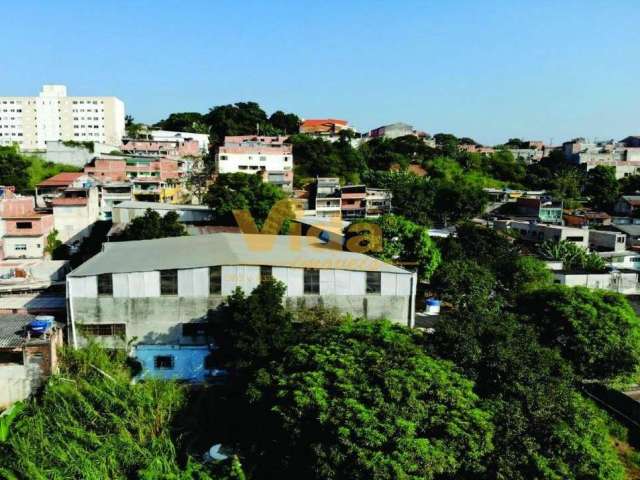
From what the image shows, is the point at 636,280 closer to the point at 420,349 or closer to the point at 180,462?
the point at 420,349

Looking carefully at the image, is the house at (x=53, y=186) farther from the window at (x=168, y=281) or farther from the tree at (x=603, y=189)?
the tree at (x=603, y=189)

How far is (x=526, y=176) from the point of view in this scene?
73.5 meters

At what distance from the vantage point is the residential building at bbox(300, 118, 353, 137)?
3226 inches

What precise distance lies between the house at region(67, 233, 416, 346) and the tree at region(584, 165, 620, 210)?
2040 inches

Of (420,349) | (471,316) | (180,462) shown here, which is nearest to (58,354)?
(180,462)

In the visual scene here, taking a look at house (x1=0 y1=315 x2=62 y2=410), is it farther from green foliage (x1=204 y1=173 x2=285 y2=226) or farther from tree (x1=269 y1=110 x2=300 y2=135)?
tree (x1=269 y1=110 x2=300 y2=135)

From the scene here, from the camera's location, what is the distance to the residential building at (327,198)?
4656 centimetres

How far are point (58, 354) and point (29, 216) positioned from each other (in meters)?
15.9

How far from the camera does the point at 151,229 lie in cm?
2712

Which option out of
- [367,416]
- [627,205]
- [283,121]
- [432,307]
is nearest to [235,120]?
[283,121]

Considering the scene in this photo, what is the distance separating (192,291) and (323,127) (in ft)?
240

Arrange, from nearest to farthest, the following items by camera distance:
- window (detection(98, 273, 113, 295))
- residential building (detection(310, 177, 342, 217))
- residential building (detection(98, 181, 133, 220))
Answer: window (detection(98, 273, 113, 295)) < residential building (detection(98, 181, 133, 220)) < residential building (detection(310, 177, 342, 217))

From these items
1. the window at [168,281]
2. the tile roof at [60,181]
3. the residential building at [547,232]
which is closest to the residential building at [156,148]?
the tile roof at [60,181]

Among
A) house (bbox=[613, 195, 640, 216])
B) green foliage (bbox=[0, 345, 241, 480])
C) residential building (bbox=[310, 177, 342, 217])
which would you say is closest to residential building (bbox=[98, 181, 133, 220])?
residential building (bbox=[310, 177, 342, 217])
